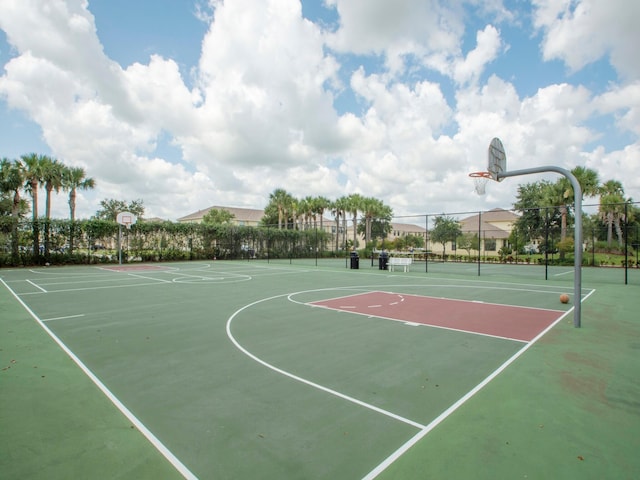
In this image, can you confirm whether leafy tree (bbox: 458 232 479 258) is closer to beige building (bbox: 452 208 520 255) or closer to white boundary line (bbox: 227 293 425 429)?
beige building (bbox: 452 208 520 255)

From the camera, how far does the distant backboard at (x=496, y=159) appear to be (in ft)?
29.8

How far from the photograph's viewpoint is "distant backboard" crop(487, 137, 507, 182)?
9.07 m

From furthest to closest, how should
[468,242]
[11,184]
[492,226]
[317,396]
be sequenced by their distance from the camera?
[492,226] < [468,242] < [11,184] < [317,396]

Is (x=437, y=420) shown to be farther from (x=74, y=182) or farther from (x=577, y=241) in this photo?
(x=74, y=182)

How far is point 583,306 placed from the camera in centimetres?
984

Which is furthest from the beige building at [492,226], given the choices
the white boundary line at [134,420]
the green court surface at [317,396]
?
the white boundary line at [134,420]

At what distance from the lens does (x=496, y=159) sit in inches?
368

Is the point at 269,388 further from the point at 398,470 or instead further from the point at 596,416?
the point at 596,416

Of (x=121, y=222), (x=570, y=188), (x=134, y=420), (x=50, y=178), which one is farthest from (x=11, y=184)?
(x=570, y=188)

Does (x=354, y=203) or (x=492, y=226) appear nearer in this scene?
(x=354, y=203)

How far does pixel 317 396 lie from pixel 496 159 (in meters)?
8.07

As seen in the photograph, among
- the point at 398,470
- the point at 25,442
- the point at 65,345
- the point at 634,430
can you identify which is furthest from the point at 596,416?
the point at 65,345

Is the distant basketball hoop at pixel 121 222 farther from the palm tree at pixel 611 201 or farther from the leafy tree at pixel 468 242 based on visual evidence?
the palm tree at pixel 611 201

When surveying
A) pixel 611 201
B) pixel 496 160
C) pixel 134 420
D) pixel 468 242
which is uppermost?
pixel 611 201
